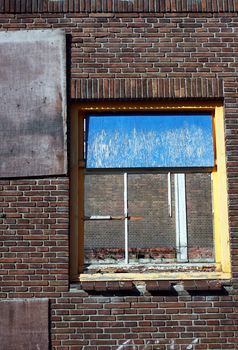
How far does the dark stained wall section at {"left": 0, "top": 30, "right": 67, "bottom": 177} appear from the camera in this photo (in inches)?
239

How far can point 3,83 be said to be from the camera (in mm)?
6215

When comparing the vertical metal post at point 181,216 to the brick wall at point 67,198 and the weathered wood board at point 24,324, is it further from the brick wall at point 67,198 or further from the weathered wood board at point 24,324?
the weathered wood board at point 24,324

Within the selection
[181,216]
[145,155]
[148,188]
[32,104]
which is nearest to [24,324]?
[145,155]

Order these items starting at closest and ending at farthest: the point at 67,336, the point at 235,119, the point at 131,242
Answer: the point at 67,336 → the point at 235,119 → the point at 131,242

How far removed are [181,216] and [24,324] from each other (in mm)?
12226

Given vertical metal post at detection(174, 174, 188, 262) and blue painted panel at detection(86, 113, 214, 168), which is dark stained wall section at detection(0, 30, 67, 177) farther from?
vertical metal post at detection(174, 174, 188, 262)

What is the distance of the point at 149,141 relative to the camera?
6.37 m

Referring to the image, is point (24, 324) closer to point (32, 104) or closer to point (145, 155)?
point (145, 155)

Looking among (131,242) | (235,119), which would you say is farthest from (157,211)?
(235,119)

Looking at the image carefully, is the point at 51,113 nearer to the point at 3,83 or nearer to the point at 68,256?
the point at 3,83

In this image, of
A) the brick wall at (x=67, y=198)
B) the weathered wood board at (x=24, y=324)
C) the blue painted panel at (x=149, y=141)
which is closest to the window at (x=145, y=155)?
the blue painted panel at (x=149, y=141)

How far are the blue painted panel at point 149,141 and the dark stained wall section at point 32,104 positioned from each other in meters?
0.45

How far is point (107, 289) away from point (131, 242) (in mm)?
12277

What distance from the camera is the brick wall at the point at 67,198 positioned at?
19.1ft
